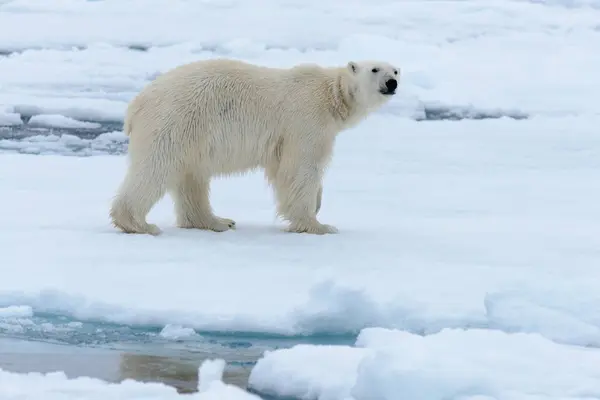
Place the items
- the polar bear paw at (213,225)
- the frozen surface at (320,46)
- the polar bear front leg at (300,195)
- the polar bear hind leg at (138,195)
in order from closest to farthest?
the polar bear hind leg at (138,195) → the polar bear front leg at (300,195) → the polar bear paw at (213,225) → the frozen surface at (320,46)

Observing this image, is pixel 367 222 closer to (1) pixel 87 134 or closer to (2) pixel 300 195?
(2) pixel 300 195

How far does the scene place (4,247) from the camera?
497cm

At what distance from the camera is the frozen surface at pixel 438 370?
9.93 feet

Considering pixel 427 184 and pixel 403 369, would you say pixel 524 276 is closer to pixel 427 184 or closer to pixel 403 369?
pixel 403 369

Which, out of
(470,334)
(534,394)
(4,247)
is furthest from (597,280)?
(4,247)

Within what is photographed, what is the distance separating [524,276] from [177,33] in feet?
34.1

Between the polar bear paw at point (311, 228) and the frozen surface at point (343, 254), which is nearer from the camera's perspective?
the frozen surface at point (343, 254)

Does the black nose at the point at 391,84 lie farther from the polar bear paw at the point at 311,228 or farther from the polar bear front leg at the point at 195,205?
the polar bear front leg at the point at 195,205

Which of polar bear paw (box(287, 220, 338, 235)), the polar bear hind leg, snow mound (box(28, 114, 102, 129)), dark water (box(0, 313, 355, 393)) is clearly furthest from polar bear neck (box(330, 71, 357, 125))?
snow mound (box(28, 114, 102, 129))

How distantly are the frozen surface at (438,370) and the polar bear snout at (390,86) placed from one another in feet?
8.22

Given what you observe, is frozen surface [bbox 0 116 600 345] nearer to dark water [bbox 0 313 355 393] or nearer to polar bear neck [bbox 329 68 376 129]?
dark water [bbox 0 313 355 393]

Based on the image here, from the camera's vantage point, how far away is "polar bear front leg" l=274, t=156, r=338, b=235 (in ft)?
18.9

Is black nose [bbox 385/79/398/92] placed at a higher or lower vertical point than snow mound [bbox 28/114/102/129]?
higher

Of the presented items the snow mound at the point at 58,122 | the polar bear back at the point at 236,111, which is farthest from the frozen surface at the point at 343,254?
the snow mound at the point at 58,122
